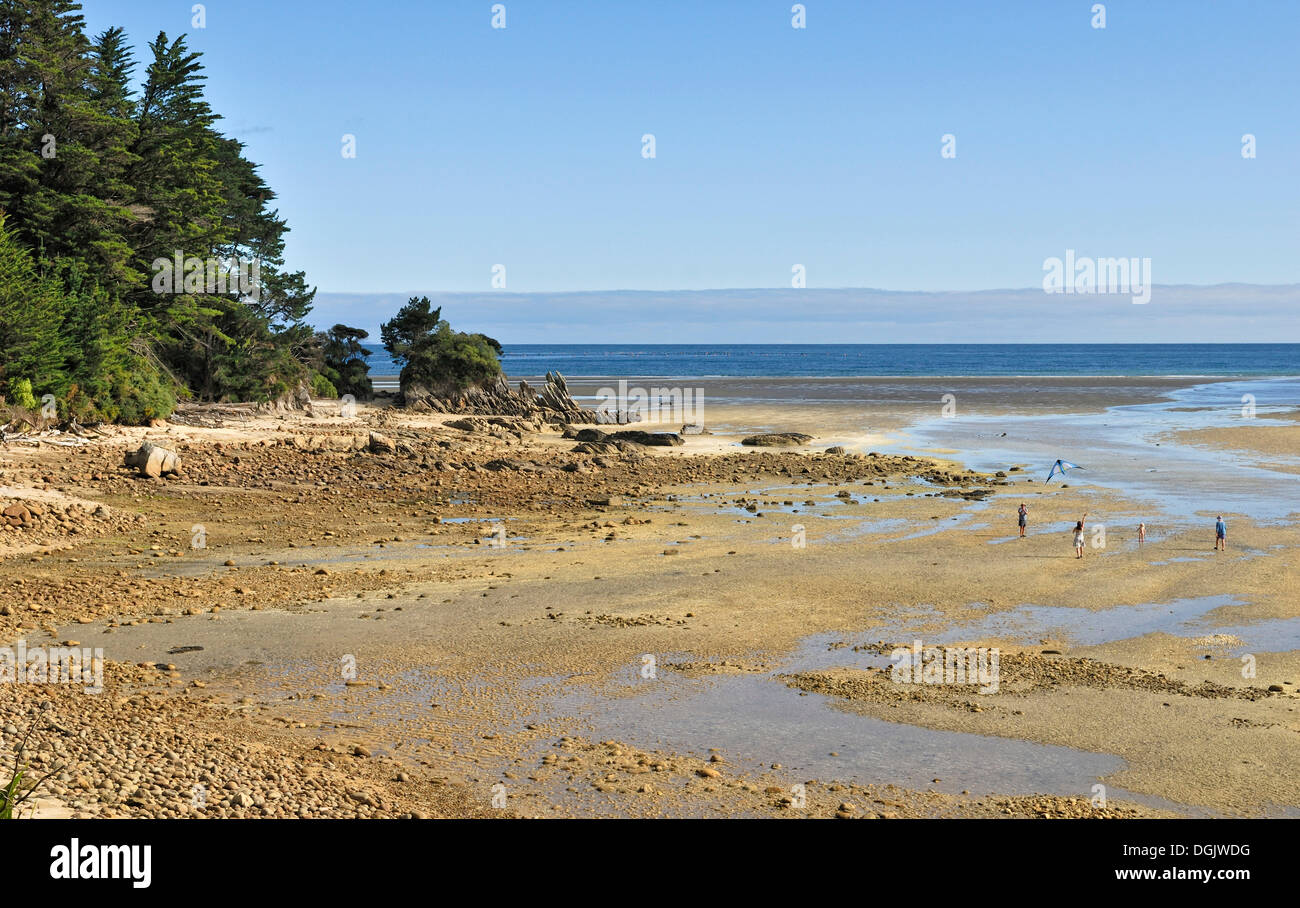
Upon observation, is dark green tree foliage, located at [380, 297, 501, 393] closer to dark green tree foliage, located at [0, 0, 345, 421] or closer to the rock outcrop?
the rock outcrop

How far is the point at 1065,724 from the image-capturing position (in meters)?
14.6

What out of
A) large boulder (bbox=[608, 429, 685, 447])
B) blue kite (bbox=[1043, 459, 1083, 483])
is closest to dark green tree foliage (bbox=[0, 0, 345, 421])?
large boulder (bbox=[608, 429, 685, 447])

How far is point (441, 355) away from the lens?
6700 centimetres

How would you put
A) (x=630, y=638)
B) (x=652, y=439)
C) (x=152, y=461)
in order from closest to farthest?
(x=630, y=638) → (x=152, y=461) → (x=652, y=439)

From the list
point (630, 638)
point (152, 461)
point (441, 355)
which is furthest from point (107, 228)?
point (630, 638)

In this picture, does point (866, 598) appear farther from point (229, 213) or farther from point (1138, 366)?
point (1138, 366)

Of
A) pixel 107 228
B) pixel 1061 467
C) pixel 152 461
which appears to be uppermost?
pixel 107 228

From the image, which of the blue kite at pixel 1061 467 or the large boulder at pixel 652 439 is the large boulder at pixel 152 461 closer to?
the large boulder at pixel 652 439

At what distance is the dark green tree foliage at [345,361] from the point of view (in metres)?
69.9

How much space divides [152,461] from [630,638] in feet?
68.9

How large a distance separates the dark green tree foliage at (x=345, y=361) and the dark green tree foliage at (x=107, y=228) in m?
14.2

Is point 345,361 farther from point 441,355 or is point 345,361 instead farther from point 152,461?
point 152,461

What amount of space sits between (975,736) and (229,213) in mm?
55540
